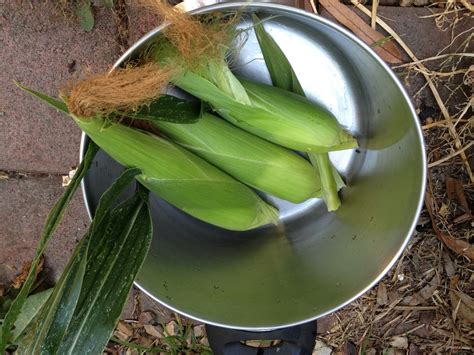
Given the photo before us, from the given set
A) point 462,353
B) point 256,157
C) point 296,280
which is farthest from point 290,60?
point 462,353

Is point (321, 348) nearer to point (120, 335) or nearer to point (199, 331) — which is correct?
point (199, 331)

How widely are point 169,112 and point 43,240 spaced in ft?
0.65

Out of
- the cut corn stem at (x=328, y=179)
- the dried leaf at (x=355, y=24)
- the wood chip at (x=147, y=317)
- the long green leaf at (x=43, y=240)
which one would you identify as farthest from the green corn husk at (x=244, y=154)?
the wood chip at (x=147, y=317)

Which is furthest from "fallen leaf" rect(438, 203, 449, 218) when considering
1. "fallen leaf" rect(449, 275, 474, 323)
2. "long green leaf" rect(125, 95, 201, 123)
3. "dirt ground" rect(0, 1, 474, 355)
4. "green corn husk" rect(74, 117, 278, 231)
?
"long green leaf" rect(125, 95, 201, 123)

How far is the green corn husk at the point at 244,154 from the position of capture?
77 centimetres

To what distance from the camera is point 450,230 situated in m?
1.01

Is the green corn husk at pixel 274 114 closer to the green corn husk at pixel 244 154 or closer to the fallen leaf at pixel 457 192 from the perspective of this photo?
the green corn husk at pixel 244 154

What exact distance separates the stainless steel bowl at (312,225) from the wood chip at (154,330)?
269 millimetres

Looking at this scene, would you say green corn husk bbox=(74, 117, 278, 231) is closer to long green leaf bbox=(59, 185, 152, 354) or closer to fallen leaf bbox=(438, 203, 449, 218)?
long green leaf bbox=(59, 185, 152, 354)

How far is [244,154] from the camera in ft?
2.55

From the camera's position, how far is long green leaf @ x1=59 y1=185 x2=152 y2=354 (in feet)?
2.13

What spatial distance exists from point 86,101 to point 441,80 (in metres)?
0.58

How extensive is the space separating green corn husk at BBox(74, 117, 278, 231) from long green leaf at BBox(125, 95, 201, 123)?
3 centimetres

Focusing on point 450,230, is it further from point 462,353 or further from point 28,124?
point 28,124
